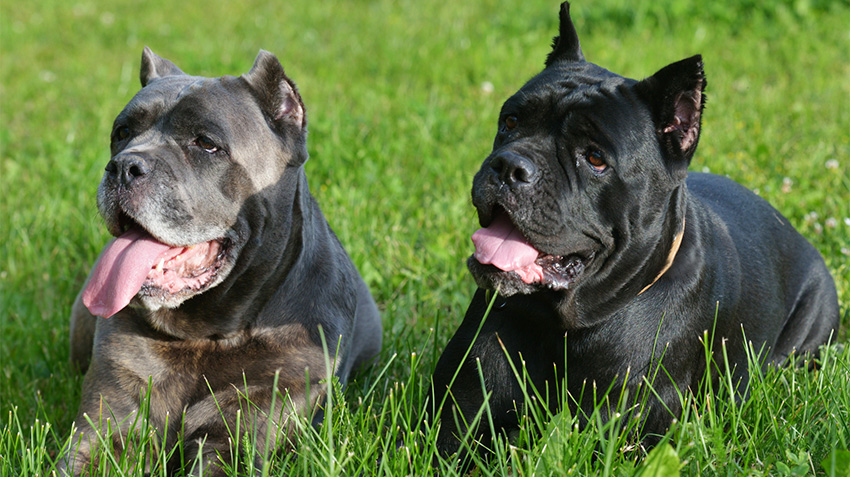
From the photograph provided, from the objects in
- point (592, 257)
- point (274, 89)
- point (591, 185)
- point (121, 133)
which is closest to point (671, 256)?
point (592, 257)

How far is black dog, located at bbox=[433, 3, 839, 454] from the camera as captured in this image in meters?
3.14

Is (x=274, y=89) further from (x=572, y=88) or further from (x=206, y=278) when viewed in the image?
(x=572, y=88)

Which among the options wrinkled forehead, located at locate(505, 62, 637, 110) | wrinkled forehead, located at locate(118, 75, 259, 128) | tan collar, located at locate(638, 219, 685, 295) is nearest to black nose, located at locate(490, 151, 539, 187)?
wrinkled forehead, located at locate(505, 62, 637, 110)

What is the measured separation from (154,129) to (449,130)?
3928 mm

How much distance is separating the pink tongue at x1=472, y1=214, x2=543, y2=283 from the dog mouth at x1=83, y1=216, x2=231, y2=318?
1076 millimetres

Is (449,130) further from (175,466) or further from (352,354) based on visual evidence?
(175,466)

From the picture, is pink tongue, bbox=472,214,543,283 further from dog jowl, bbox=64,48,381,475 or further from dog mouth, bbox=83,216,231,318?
dog mouth, bbox=83,216,231,318

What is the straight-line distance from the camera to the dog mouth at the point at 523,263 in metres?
3.19

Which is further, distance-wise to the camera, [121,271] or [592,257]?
[121,271]

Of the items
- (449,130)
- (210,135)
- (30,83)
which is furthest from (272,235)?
(30,83)

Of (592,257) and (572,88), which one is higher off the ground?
(572,88)

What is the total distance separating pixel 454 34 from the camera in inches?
385

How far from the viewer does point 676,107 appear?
3176 mm

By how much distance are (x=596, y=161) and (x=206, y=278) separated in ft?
5.24
